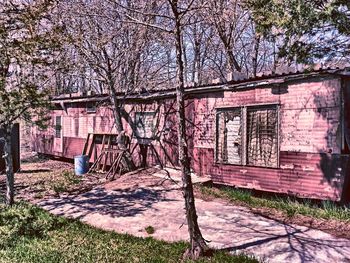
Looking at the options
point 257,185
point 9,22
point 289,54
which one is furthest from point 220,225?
point 9,22

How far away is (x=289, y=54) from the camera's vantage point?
863 cm

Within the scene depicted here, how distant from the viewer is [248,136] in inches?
388

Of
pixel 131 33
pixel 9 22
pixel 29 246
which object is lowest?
pixel 29 246

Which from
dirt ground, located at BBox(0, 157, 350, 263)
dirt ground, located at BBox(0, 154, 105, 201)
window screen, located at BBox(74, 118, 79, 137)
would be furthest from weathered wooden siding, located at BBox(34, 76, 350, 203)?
window screen, located at BBox(74, 118, 79, 137)

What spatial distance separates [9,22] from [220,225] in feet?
21.0

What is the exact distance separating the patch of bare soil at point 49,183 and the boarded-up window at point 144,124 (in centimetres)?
225

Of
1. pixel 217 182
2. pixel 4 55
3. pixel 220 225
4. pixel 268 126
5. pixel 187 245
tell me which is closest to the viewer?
pixel 187 245

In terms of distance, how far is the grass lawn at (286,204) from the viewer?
7676 mm

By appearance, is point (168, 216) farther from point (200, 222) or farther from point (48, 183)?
point (48, 183)

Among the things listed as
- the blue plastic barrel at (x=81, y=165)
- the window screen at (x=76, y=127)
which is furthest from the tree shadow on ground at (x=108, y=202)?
the window screen at (x=76, y=127)

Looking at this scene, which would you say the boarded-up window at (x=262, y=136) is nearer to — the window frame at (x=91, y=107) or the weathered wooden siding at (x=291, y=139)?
the weathered wooden siding at (x=291, y=139)

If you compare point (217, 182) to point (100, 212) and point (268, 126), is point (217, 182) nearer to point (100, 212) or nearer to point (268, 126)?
point (268, 126)

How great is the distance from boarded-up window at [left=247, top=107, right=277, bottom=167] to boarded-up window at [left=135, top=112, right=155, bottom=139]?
173 inches

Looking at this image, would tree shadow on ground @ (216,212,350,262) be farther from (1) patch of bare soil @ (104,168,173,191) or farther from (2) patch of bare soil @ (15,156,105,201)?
(2) patch of bare soil @ (15,156,105,201)
